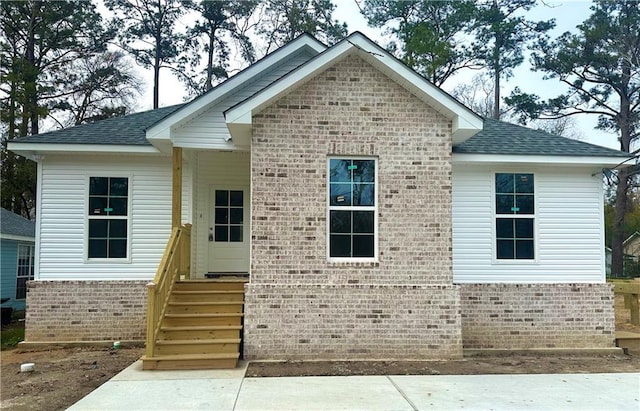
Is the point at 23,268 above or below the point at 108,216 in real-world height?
below

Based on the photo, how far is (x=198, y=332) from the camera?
7887 mm

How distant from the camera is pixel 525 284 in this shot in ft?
31.1

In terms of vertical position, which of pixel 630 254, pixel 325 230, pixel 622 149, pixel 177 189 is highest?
pixel 622 149

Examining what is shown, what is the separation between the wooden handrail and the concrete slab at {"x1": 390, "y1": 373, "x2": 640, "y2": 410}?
348cm

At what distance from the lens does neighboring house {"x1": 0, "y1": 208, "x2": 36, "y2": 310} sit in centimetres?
1561

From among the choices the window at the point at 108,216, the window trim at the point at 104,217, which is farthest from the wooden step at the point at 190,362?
the window at the point at 108,216

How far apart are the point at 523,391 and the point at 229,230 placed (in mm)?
6722

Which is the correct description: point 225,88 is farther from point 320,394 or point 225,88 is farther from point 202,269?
point 320,394

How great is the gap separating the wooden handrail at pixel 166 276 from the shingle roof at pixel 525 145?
525 cm

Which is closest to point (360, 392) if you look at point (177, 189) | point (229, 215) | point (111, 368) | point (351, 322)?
point (351, 322)

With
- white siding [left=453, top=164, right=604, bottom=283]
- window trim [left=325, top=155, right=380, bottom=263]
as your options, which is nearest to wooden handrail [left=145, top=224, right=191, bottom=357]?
window trim [left=325, top=155, right=380, bottom=263]

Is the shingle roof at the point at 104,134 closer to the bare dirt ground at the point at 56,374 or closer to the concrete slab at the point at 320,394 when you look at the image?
the bare dirt ground at the point at 56,374

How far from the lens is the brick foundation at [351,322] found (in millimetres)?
7988

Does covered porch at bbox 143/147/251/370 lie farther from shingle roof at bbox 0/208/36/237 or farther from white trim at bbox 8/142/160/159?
shingle roof at bbox 0/208/36/237
